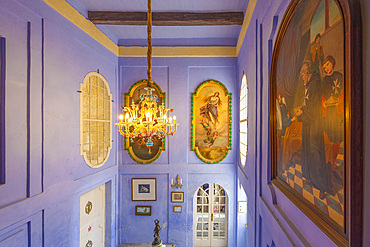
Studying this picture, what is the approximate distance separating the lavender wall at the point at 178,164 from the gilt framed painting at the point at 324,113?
13.0 feet

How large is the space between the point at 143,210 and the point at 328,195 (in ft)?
18.5

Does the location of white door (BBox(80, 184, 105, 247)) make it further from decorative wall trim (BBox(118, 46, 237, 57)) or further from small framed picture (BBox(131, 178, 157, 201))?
decorative wall trim (BBox(118, 46, 237, 57))

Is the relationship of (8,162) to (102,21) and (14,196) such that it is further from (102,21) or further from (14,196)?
(102,21)

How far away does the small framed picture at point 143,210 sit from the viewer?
18.8 ft

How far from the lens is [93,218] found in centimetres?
479

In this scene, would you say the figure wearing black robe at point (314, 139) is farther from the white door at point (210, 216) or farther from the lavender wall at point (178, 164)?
the white door at point (210, 216)

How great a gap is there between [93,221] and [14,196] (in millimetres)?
2654

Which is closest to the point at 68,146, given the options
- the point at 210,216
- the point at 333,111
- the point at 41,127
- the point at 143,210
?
the point at 41,127

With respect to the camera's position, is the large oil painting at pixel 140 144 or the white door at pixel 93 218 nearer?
the white door at pixel 93 218

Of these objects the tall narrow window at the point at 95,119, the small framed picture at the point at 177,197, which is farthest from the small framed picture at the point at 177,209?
the tall narrow window at the point at 95,119

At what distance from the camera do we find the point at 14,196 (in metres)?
2.64

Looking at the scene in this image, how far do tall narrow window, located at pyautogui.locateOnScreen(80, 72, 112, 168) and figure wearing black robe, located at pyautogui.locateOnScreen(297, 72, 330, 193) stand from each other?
13.9ft

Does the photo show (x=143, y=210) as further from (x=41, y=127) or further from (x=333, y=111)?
(x=333, y=111)

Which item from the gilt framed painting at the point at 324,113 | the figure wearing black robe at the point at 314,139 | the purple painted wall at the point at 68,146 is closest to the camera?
the gilt framed painting at the point at 324,113
